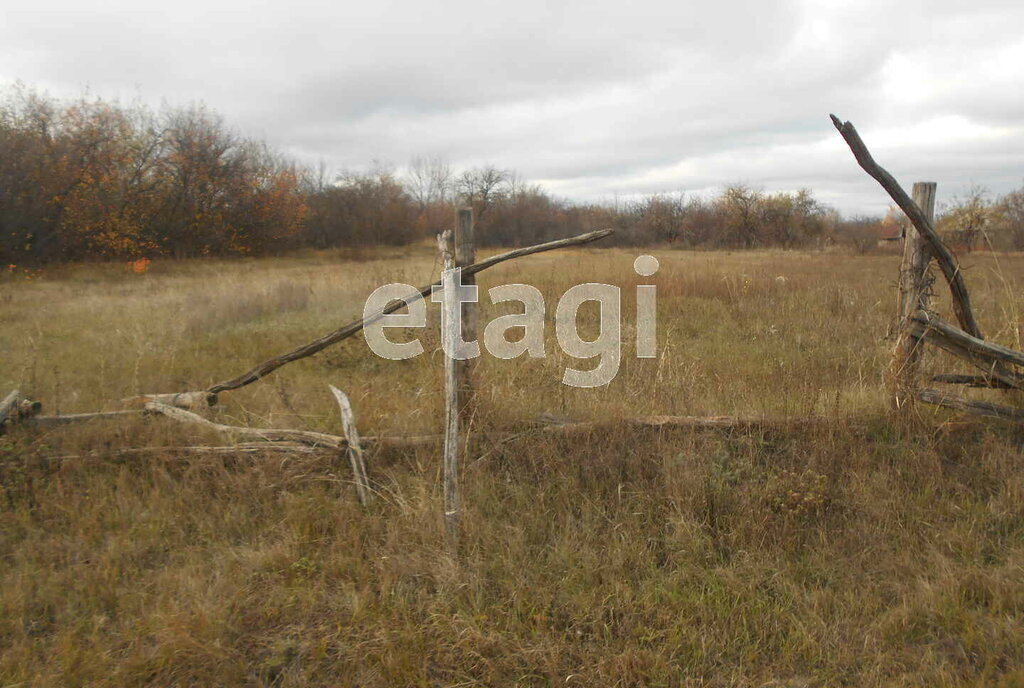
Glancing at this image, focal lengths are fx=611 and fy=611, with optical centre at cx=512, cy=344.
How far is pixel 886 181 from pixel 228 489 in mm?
4378

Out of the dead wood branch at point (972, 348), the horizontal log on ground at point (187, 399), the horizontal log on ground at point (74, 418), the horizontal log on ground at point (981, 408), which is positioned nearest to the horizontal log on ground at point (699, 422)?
the horizontal log on ground at point (981, 408)

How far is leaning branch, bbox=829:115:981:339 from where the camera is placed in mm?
3490

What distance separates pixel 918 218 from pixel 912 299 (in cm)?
55

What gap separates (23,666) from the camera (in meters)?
2.42

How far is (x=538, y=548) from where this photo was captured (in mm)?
3109

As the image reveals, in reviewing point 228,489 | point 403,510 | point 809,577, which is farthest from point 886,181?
point 228,489

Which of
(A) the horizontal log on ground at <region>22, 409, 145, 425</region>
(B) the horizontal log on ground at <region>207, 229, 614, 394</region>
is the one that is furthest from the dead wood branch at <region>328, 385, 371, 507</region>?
(A) the horizontal log on ground at <region>22, 409, 145, 425</region>

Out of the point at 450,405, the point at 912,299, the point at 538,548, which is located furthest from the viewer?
the point at 912,299

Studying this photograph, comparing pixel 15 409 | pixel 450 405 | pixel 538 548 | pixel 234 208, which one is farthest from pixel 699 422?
pixel 234 208

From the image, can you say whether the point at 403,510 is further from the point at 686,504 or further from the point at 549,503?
the point at 686,504

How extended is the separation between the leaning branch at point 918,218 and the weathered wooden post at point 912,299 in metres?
0.10

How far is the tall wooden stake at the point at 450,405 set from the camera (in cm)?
309

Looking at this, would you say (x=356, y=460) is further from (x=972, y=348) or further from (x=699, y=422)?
(x=972, y=348)

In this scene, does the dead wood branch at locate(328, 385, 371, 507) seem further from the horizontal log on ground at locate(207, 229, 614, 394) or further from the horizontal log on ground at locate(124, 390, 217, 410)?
the horizontal log on ground at locate(124, 390, 217, 410)
